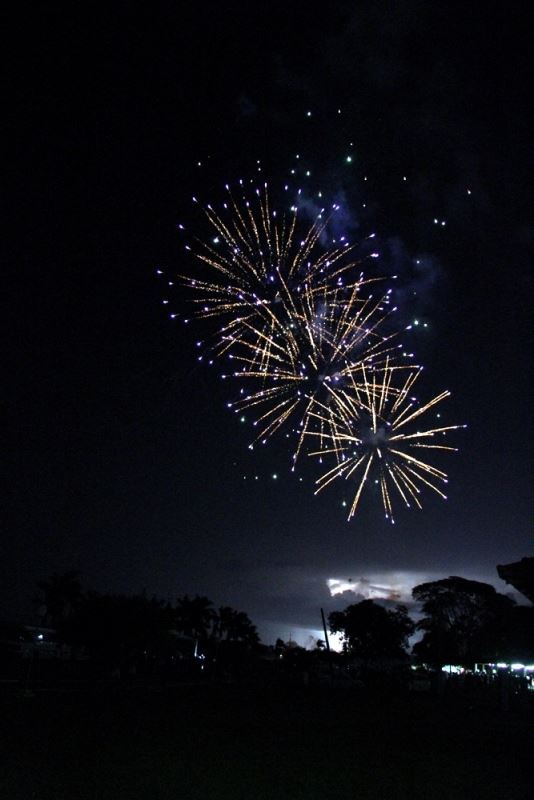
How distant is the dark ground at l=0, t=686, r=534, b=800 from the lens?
7699mm

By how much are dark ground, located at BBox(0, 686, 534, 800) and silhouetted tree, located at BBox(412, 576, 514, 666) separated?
29916mm

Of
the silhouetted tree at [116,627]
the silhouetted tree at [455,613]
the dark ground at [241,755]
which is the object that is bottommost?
the dark ground at [241,755]

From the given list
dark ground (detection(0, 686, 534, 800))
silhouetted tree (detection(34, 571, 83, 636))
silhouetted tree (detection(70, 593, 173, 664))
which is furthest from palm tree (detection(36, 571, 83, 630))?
dark ground (detection(0, 686, 534, 800))

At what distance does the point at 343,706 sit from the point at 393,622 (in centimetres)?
5495

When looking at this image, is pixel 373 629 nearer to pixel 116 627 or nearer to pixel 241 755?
pixel 116 627

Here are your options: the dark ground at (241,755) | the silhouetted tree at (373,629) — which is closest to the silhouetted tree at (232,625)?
the silhouetted tree at (373,629)

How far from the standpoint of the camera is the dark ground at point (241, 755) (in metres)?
7.70

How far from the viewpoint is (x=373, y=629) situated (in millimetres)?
72812

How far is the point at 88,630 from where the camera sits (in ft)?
124

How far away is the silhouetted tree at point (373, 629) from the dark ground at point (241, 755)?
186 feet

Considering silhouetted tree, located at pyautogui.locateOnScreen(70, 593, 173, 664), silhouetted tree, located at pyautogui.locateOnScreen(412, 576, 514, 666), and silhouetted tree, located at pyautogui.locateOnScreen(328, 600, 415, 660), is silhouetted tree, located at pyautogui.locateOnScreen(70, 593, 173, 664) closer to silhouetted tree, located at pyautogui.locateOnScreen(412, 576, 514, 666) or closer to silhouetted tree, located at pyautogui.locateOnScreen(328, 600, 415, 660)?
silhouetted tree, located at pyautogui.locateOnScreen(412, 576, 514, 666)

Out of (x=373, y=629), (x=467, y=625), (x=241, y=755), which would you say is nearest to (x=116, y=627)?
(x=467, y=625)

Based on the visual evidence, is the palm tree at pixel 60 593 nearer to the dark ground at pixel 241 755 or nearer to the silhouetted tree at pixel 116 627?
the silhouetted tree at pixel 116 627

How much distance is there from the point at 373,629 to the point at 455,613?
25.0 meters
